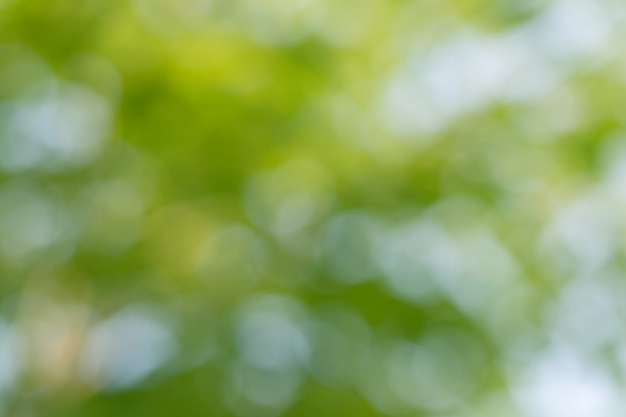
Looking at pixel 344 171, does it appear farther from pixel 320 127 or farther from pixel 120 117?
pixel 120 117

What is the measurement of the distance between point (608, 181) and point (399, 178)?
0.46 m

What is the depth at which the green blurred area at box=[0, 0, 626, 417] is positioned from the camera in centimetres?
Result: 153

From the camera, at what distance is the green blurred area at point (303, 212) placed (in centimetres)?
153

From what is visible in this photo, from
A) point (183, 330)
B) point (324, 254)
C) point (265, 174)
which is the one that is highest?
point (265, 174)

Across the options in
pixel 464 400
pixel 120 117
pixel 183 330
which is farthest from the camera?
pixel 464 400

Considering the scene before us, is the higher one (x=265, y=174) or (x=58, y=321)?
(x=265, y=174)

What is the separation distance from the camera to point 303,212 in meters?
1.71

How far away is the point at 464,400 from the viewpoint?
1.76 meters

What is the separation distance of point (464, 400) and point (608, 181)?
0.54 m

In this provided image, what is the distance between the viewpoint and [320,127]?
5.12 feet

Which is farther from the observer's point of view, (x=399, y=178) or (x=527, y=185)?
(x=527, y=185)

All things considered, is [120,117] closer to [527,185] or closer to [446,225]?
[446,225]

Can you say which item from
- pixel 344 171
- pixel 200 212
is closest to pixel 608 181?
pixel 344 171

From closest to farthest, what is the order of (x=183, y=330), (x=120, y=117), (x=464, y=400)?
(x=120, y=117)
(x=183, y=330)
(x=464, y=400)
